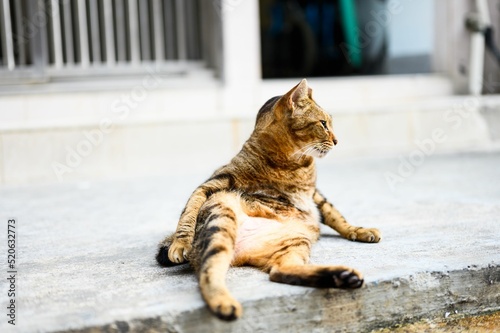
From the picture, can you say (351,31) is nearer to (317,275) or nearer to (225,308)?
(317,275)

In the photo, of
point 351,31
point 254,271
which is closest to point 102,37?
point 351,31

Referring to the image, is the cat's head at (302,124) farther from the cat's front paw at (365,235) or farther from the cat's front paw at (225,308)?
the cat's front paw at (225,308)

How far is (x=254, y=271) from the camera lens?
96.5 inches

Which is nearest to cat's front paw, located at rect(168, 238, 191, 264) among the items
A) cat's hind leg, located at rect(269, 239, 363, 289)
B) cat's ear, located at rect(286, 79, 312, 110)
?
cat's hind leg, located at rect(269, 239, 363, 289)

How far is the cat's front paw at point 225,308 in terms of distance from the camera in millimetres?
1982

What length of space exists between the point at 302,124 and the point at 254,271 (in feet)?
2.36

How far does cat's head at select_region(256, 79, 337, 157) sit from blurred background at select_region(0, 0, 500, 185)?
3.11 m

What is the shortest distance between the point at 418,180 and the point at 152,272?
3154 millimetres

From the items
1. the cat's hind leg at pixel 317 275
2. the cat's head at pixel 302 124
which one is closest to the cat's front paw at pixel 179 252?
the cat's hind leg at pixel 317 275

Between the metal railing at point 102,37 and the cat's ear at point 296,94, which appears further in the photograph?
the metal railing at point 102,37

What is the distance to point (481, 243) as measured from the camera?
9.27ft

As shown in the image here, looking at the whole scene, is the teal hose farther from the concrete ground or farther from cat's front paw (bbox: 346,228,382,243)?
cat's front paw (bbox: 346,228,382,243)

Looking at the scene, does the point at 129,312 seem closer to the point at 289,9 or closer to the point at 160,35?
the point at 160,35
